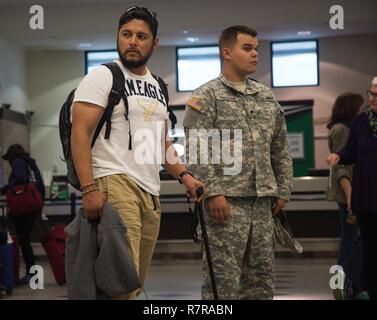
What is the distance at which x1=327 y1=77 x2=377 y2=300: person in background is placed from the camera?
15.5ft

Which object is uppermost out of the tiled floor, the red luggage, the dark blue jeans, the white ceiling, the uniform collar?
the white ceiling

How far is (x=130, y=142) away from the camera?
3059mm

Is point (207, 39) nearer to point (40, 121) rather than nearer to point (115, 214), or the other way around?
point (40, 121)

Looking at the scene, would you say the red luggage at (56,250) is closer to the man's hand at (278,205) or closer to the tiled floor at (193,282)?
the tiled floor at (193,282)

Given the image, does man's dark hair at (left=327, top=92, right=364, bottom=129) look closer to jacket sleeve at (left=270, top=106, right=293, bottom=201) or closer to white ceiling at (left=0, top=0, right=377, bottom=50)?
jacket sleeve at (left=270, top=106, right=293, bottom=201)

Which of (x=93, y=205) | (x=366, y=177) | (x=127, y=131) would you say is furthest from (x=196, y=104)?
(x=366, y=177)

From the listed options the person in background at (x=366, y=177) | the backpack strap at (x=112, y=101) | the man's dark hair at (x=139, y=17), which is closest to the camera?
the backpack strap at (x=112, y=101)

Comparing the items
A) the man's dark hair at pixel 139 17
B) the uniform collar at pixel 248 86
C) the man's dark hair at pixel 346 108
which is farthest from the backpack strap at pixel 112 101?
the man's dark hair at pixel 346 108

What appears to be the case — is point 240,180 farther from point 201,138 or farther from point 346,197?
point 346,197

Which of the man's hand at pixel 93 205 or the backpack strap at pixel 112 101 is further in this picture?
the backpack strap at pixel 112 101

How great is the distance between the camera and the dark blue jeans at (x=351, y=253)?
5.69 m

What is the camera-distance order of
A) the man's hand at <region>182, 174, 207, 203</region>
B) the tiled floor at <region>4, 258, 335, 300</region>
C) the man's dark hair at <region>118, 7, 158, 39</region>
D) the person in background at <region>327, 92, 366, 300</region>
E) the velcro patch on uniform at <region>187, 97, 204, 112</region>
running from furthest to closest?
the tiled floor at <region>4, 258, 335, 300</region> → the person in background at <region>327, 92, 366, 300</region> → the velcro patch on uniform at <region>187, 97, 204, 112</region> → the man's hand at <region>182, 174, 207, 203</region> → the man's dark hair at <region>118, 7, 158, 39</region>

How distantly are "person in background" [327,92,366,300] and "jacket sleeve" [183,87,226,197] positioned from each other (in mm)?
2113

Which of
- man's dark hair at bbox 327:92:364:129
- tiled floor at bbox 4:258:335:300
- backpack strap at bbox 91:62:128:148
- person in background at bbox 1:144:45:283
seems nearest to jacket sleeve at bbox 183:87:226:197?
backpack strap at bbox 91:62:128:148
